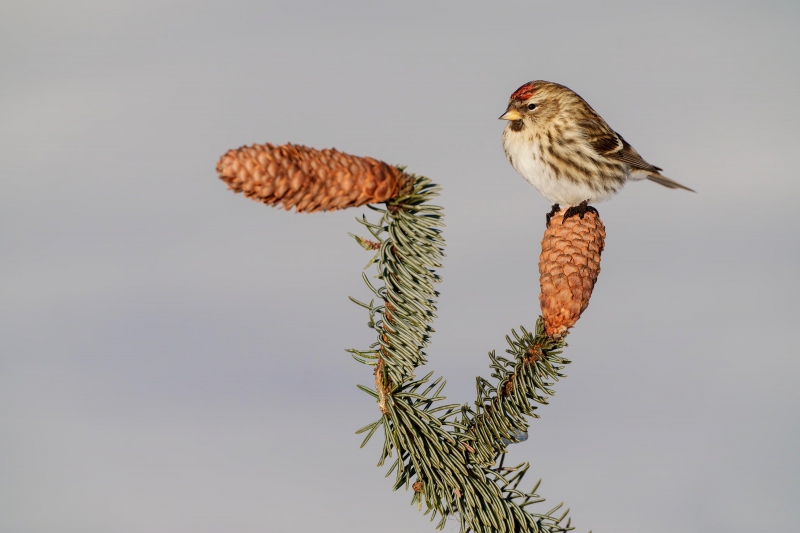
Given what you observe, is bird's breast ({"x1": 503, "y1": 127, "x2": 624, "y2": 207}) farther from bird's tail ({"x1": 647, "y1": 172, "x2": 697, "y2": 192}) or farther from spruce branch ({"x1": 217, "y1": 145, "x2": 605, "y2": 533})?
spruce branch ({"x1": 217, "y1": 145, "x2": 605, "y2": 533})

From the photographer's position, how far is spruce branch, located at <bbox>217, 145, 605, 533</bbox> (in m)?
3.09

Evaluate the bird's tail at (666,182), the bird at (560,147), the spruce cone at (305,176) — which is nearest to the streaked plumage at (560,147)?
the bird at (560,147)

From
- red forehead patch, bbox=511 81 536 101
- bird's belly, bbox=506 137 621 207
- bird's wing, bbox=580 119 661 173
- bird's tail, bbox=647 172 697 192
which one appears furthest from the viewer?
bird's tail, bbox=647 172 697 192

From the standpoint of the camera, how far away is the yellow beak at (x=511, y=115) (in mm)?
6637

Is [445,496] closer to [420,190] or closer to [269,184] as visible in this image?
[420,190]

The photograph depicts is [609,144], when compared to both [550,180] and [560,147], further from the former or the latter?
[550,180]

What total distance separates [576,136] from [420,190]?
406cm

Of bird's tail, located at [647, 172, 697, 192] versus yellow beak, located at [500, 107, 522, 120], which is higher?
bird's tail, located at [647, 172, 697, 192]

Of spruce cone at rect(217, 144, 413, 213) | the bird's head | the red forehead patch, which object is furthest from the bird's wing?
spruce cone at rect(217, 144, 413, 213)

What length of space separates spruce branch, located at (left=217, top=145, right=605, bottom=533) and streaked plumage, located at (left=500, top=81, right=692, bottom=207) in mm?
2725

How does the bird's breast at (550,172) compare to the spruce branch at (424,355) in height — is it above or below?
above

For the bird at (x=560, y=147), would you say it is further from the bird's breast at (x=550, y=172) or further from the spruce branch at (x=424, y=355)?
the spruce branch at (x=424, y=355)

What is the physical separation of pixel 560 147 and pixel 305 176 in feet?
14.2

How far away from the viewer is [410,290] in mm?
3320
